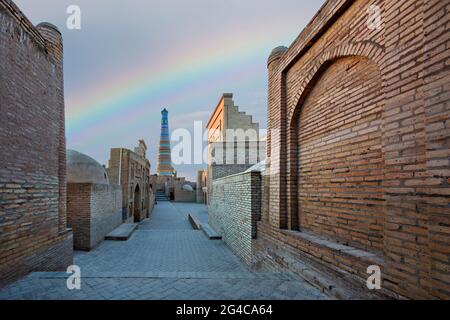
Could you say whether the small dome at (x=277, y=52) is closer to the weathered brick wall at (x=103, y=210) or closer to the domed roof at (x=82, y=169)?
the weathered brick wall at (x=103, y=210)

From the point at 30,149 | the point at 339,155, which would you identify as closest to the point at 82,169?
the point at 30,149

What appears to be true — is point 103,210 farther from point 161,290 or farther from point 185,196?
point 185,196

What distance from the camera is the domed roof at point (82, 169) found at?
916cm

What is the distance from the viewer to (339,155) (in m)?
3.51

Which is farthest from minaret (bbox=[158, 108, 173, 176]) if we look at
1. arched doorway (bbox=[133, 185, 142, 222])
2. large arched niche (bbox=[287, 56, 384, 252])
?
large arched niche (bbox=[287, 56, 384, 252])

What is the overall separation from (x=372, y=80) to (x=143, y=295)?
3.68m

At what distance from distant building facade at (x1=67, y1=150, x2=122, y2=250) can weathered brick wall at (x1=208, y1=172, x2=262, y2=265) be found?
14.2ft

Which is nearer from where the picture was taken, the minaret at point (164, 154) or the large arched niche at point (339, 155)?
the large arched niche at point (339, 155)

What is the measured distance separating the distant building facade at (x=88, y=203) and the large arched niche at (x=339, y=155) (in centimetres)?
639

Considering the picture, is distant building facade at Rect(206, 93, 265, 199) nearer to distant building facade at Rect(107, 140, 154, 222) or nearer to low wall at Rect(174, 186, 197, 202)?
distant building facade at Rect(107, 140, 154, 222)

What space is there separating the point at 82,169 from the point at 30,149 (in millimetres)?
5857

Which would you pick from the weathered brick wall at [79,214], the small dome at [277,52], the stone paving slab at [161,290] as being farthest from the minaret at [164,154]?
the stone paving slab at [161,290]

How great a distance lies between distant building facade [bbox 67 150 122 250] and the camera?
25.7 ft
